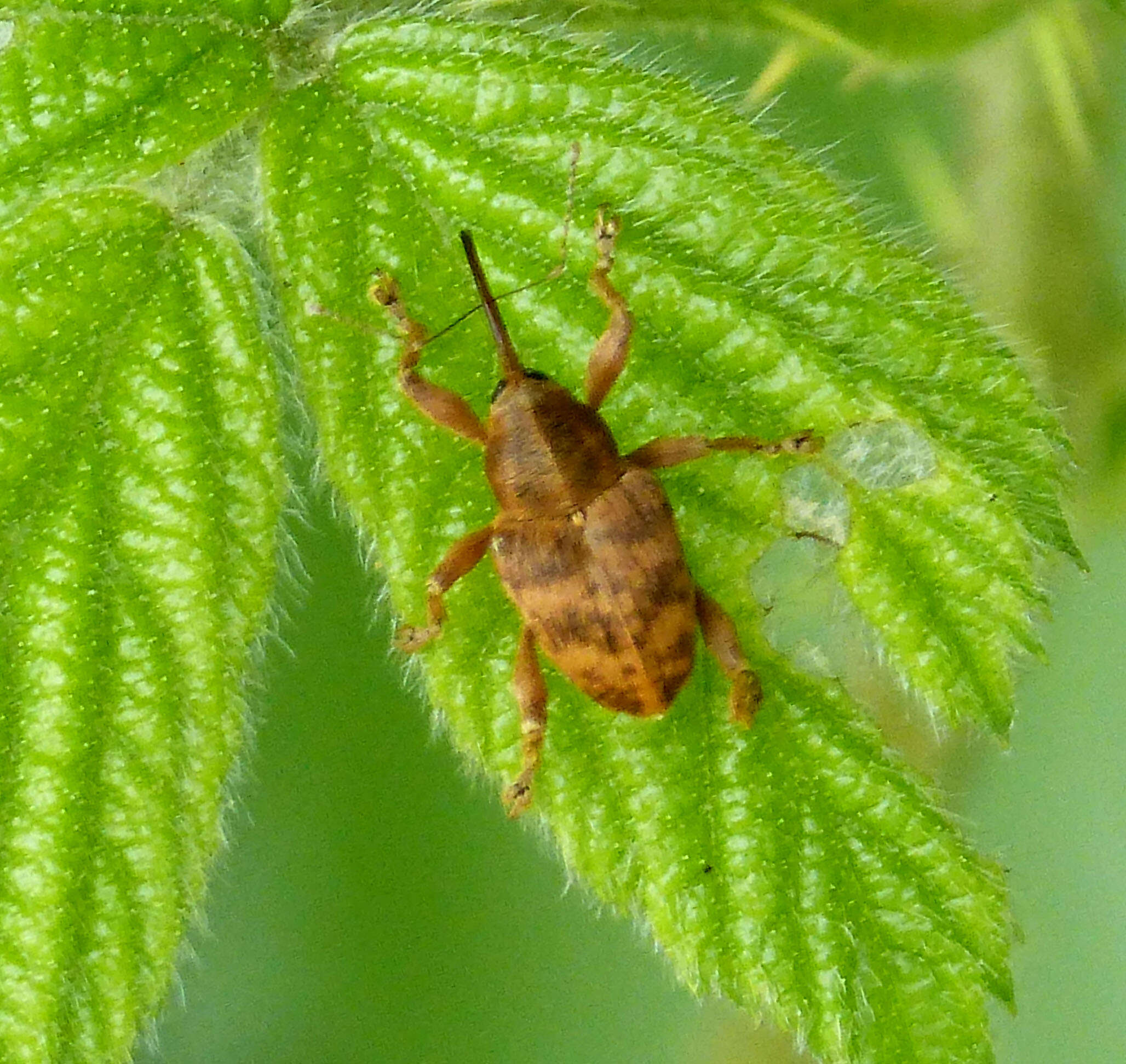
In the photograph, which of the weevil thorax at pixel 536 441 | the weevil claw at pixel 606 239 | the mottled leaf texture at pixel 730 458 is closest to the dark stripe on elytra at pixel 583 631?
the mottled leaf texture at pixel 730 458

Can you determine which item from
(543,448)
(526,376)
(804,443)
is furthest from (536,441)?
(804,443)

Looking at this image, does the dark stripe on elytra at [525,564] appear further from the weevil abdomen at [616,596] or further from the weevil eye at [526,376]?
the weevil eye at [526,376]

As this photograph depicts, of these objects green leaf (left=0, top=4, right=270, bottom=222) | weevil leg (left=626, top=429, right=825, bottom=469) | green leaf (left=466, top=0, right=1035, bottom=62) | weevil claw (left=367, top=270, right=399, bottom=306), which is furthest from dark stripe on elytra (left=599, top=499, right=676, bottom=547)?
green leaf (left=0, top=4, right=270, bottom=222)

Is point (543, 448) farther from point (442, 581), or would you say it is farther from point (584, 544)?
point (442, 581)

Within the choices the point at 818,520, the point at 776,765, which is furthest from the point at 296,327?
the point at 776,765

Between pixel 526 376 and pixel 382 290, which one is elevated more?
pixel 382 290

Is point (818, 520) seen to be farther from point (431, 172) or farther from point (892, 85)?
point (892, 85)

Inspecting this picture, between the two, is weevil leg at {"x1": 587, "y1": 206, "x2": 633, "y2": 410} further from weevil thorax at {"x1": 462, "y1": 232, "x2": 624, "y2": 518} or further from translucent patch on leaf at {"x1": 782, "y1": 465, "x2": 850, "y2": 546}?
translucent patch on leaf at {"x1": 782, "y1": 465, "x2": 850, "y2": 546}
